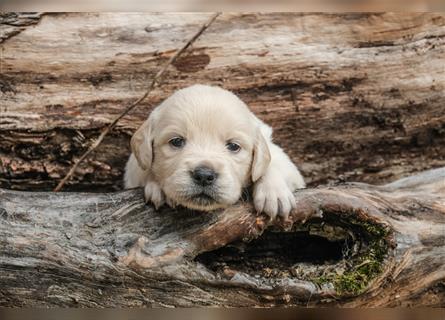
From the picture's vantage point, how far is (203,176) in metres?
3.66

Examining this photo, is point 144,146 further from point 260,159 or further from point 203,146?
point 260,159

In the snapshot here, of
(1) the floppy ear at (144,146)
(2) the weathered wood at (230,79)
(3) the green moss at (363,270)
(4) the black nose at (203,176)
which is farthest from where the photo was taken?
(2) the weathered wood at (230,79)

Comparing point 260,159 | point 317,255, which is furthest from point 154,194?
point 317,255

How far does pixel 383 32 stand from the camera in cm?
482

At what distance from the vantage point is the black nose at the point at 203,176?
366 centimetres

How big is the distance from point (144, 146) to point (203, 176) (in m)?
0.49

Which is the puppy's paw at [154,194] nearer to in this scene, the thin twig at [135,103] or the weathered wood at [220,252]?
the weathered wood at [220,252]

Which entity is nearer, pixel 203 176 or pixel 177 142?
pixel 203 176

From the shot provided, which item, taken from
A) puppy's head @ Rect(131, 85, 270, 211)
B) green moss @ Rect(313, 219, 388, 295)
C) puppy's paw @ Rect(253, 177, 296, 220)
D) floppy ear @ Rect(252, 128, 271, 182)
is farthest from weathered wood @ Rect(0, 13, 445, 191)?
green moss @ Rect(313, 219, 388, 295)

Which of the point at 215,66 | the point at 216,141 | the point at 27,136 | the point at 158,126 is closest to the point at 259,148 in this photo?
the point at 216,141

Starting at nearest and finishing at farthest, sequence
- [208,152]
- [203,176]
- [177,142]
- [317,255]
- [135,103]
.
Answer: [203,176] → [208,152] → [177,142] → [317,255] → [135,103]

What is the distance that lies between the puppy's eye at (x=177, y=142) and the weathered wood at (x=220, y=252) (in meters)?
0.35

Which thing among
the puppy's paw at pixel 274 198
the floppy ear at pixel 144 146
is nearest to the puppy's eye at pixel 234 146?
the puppy's paw at pixel 274 198

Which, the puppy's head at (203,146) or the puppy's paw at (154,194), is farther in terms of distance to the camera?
the puppy's paw at (154,194)
